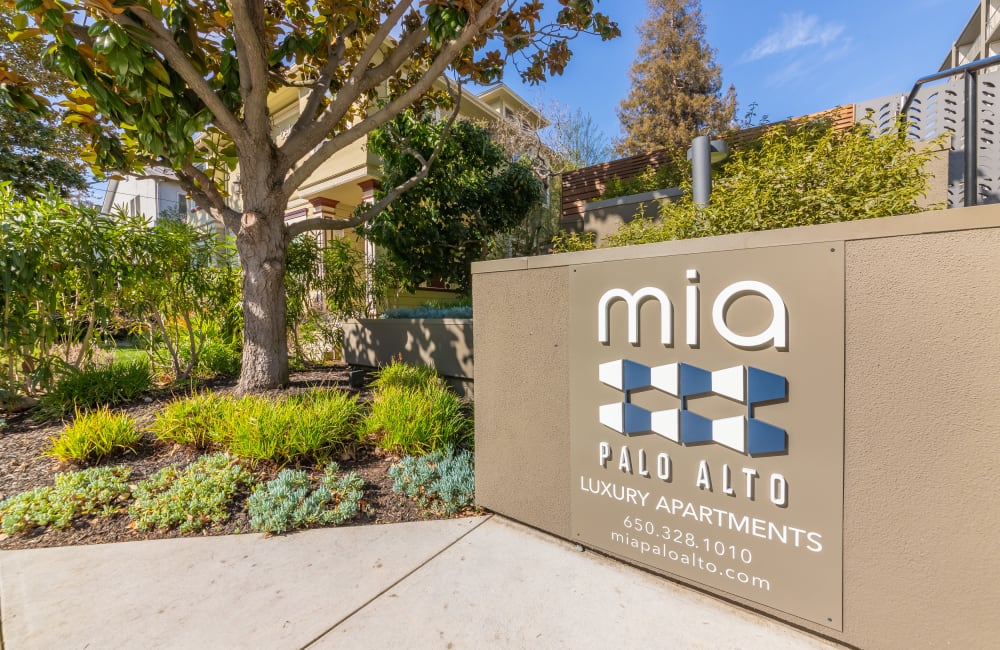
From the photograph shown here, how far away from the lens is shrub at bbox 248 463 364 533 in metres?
2.57

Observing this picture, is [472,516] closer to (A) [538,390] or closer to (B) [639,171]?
(A) [538,390]

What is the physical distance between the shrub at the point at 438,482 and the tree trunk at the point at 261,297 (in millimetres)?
2069

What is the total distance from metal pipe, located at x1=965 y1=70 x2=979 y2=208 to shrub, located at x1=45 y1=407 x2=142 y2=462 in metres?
6.36

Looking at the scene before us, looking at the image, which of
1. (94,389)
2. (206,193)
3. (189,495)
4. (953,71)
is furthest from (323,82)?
(953,71)

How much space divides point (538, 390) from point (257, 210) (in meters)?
3.58

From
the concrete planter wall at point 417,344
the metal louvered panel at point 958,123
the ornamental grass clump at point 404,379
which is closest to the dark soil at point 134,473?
the ornamental grass clump at point 404,379

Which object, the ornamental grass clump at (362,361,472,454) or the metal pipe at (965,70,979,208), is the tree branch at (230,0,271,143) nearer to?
the ornamental grass clump at (362,361,472,454)

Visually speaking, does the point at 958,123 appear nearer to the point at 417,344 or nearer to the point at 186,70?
the point at 417,344

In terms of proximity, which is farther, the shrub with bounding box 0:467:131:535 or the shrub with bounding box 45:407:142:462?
the shrub with bounding box 45:407:142:462

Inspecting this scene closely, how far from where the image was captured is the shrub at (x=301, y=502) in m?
2.57

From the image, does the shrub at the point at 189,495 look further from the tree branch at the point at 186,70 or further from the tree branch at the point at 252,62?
the tree branch at the point at 252,62

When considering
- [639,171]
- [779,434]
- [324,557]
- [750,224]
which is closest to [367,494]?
[324,557]

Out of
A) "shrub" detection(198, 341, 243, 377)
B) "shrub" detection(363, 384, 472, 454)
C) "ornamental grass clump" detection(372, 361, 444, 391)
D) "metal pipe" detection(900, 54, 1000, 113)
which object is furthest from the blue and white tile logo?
"shrub" detection(198, 341, 243, 377)

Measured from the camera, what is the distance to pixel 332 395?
4043mm
